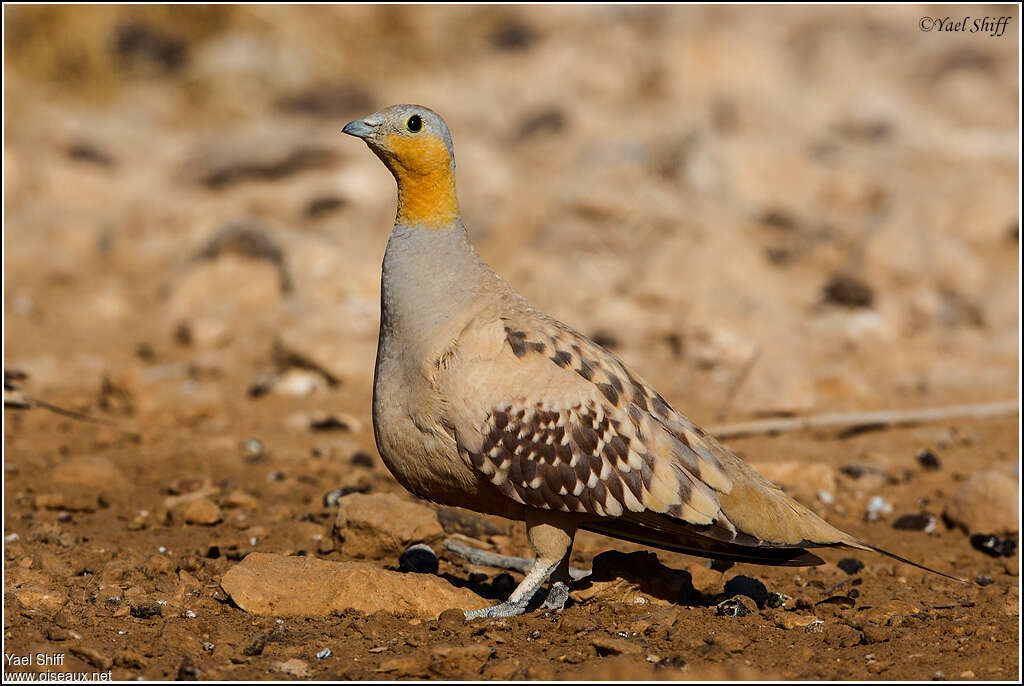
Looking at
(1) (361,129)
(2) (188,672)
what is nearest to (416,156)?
(1) (361,129)

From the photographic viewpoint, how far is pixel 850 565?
Result: 242 inches

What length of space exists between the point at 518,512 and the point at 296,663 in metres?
1.26

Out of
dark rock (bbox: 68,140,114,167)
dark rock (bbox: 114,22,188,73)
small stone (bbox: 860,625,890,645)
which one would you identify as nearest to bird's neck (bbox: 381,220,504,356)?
small stone (bbox: 860,625,890,645)

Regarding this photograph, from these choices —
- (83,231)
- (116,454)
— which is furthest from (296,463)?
(83,231)

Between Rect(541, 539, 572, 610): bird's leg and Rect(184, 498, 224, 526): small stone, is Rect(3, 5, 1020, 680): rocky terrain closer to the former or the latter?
Rect(184, 498, 224, 526): small stone

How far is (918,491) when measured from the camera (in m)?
7.60

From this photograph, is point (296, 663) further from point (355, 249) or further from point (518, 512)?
point (355, 249)

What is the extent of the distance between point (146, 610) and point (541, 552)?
177cm

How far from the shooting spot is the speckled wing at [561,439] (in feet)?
15.5

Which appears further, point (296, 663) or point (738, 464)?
point (738, 464)

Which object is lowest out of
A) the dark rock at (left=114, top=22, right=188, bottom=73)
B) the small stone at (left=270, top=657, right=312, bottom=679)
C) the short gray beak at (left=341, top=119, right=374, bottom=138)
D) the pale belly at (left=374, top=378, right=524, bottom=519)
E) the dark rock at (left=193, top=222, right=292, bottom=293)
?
the small stone at (left=270, top=657, right=312, bottom=679)

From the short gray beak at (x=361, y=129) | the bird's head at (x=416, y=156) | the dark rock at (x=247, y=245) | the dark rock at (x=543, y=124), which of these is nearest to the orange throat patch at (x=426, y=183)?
the bird's head at (x=416, y=156)

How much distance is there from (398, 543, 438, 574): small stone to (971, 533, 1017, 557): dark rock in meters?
3.32

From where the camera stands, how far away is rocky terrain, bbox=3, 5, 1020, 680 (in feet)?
15.9
